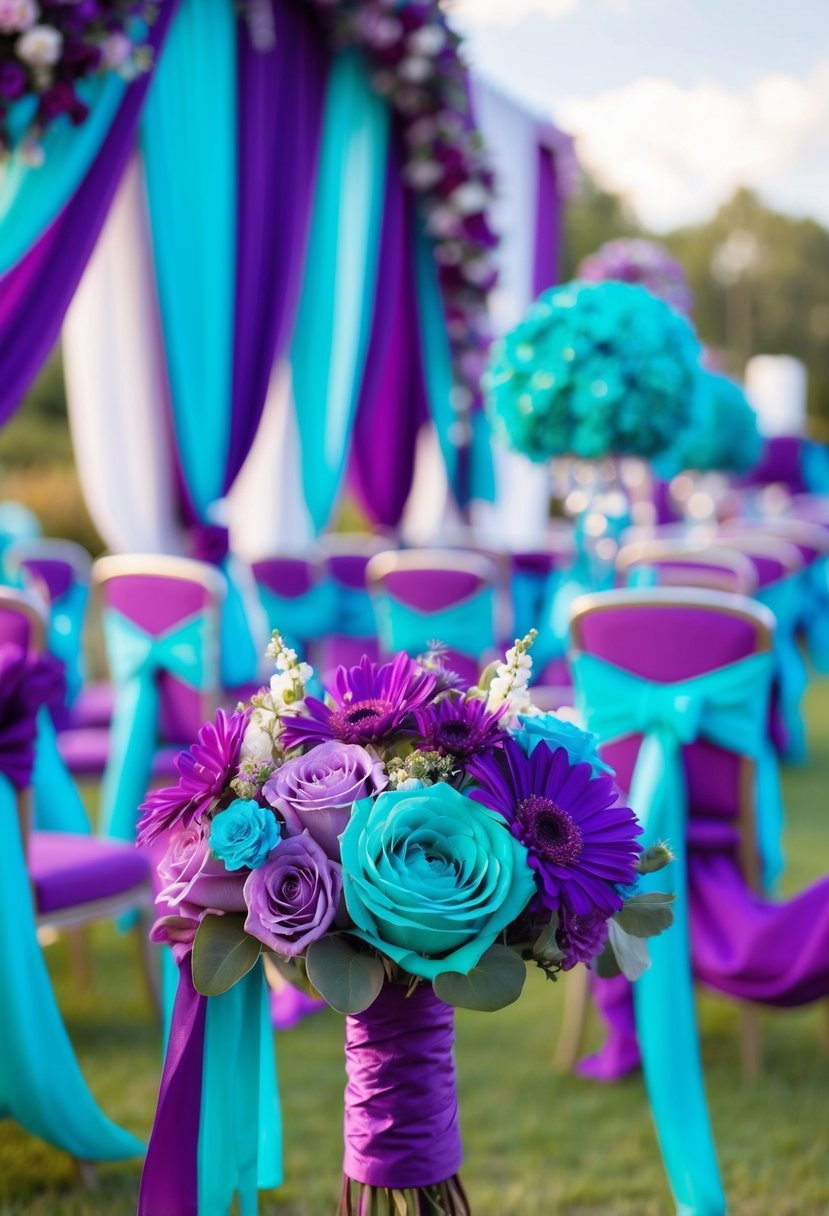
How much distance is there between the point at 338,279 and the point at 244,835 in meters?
5.79

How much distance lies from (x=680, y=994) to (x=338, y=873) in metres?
1.36

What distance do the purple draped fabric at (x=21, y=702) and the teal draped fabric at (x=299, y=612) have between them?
291cm

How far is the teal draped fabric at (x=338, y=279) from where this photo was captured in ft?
21.1

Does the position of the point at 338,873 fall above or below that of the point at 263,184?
below

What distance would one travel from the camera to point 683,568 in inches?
173

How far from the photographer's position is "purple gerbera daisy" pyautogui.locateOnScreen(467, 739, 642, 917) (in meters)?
1.20

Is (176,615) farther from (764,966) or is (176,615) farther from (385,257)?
(385,257)

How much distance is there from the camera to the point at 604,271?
7520 millimetres

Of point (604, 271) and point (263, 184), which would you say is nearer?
point (263, 184)

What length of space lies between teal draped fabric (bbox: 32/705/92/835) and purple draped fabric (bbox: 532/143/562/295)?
6648 millimetres

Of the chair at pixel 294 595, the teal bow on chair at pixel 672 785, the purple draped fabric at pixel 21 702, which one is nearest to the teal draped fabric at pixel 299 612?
the chair at pixel 294 595

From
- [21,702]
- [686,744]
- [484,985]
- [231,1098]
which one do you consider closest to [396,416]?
[686,744]

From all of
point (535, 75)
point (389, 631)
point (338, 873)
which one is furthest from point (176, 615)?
point (535, 75)

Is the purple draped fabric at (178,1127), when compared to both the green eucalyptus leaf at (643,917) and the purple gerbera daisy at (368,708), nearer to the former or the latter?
the purple gerbera daisy at (368,708)
